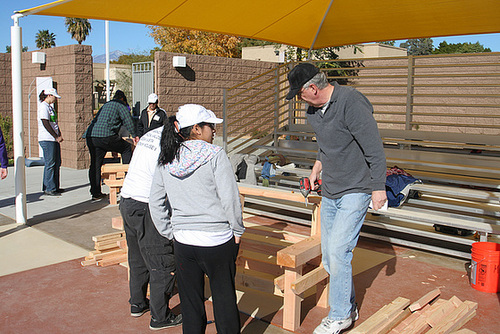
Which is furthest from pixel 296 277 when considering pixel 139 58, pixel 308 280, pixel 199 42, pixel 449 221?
pixel 139 58

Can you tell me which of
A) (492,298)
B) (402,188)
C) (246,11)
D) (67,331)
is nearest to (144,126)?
(246,11)

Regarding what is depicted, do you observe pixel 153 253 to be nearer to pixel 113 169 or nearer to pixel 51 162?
pixel 113 169

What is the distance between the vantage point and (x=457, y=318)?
12.5ft

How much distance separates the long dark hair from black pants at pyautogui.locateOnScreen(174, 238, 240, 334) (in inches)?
22.2

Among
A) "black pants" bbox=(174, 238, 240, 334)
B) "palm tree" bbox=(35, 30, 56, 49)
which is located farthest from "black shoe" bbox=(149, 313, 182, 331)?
"palm tree" bbox=(35, 30, 56, 49)

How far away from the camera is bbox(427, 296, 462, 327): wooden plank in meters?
3.77

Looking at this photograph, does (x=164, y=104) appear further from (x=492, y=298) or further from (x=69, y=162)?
(x=492, y=298)

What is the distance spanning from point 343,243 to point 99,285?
2.61 m

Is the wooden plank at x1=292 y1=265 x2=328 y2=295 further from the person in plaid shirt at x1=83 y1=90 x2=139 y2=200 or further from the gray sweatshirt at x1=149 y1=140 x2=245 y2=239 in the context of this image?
the person in plaid shirt at x1=83 y1=90 x2=139 y2=200

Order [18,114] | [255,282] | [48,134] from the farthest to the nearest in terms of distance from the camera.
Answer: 1. [48,134]
2. [18,114]
3. [255,282]

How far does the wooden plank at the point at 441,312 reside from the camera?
377cm

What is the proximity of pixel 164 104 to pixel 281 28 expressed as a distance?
5.48 meters

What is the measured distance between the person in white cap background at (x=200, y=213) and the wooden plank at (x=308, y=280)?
2.44 ft

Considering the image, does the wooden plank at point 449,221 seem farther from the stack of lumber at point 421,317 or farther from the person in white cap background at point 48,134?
the person in white cap background at point 48,134
